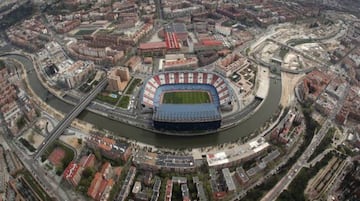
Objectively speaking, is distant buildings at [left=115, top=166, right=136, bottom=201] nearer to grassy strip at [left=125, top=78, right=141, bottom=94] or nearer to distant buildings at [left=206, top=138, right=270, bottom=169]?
distant buildings at [left=206, top=138, right=270, bottom=169]

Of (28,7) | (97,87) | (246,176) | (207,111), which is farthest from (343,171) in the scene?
(28,7)

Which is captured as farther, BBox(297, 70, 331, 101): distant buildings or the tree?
BBox(297, 70, 331, 101): distant buildings

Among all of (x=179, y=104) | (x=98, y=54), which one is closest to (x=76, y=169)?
(x=179, y=104)

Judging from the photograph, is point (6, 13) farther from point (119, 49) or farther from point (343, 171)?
point (343, 171)

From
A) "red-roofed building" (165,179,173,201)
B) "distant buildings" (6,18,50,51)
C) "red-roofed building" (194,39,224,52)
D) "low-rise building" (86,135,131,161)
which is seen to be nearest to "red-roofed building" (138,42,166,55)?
"red-roofed building" (194,39,224,52)

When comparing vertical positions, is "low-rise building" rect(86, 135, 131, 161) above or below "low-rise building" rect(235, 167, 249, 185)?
above

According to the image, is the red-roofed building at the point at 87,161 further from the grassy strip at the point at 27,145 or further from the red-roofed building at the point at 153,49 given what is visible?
the red-roofed building at the point at 153,49

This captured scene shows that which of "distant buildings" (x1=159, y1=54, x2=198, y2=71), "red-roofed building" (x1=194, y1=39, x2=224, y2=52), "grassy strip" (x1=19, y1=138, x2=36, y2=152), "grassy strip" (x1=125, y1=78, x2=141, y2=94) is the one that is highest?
"red-roofed building" (x1=194, y1=39, x2=224, y2=52)

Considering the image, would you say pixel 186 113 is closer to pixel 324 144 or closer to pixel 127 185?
pixel 127 185
